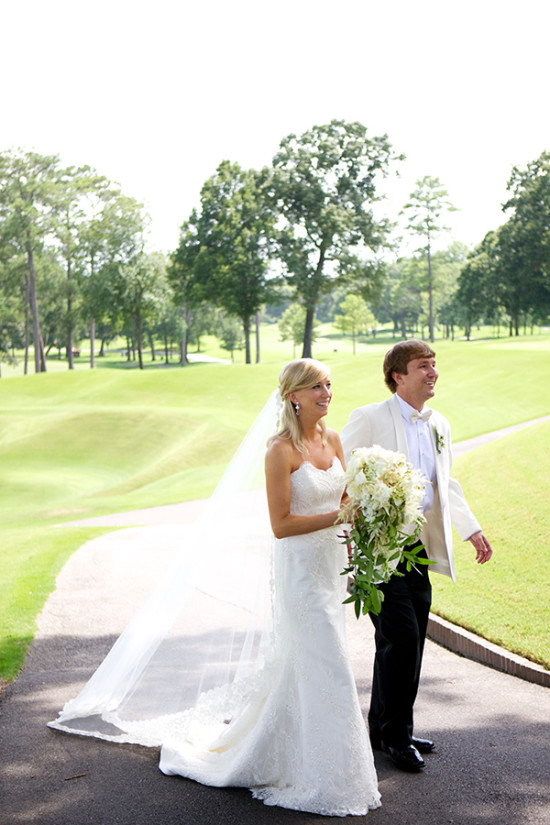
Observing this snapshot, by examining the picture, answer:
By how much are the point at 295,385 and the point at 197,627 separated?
83.5 inches

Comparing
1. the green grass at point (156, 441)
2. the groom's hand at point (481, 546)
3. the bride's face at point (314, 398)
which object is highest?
the bride's face at point (314, 398)

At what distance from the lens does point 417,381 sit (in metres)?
5.41

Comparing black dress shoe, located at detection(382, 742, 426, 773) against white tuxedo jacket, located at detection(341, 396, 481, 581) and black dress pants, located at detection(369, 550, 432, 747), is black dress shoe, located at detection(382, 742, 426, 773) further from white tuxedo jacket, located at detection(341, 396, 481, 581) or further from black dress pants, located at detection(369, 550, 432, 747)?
white tuxedo jacket, located at detection(341, 396, 481, 581)

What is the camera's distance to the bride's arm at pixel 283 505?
15.4 ft

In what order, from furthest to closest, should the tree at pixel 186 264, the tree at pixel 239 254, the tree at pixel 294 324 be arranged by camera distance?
the tree at pixel 294 324 < the tree at pixel 186 264 < the tree at pixel 239 254

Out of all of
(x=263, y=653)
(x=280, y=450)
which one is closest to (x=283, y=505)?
(x=280, y=450)

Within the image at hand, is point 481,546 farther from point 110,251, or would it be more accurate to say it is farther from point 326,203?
point 110,251

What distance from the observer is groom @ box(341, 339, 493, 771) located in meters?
5.09

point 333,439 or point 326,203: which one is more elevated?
point 326,203

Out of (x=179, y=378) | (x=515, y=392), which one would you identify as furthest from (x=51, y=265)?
(x=515, y=392)

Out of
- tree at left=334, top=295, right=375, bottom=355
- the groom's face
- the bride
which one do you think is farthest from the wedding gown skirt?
tree at left=334, top=295, right=375, bottom=355

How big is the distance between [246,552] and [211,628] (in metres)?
0.65

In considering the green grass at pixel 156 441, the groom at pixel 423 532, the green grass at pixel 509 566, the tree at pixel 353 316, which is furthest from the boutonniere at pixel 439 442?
the tree at pixel 353 316

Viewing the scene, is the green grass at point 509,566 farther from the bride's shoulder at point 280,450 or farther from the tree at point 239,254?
the tree at point 239,254
